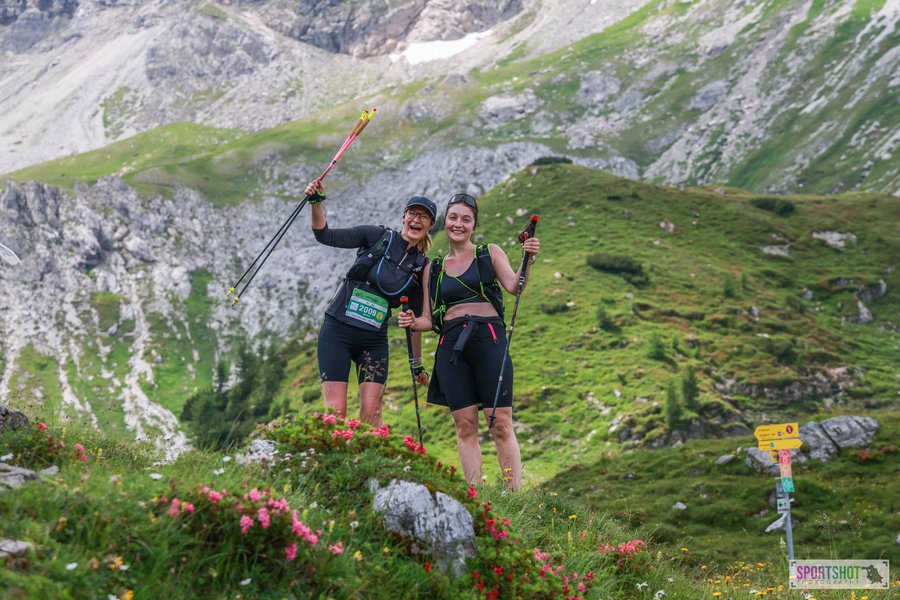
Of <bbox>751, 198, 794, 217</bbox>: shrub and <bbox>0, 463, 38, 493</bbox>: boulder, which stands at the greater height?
<bbox>751, 198, 794, 217</bbox>: shrub

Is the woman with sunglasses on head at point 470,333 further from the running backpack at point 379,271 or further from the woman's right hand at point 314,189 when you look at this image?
the woman's right hand at point 314,189

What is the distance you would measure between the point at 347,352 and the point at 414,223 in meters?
1.96

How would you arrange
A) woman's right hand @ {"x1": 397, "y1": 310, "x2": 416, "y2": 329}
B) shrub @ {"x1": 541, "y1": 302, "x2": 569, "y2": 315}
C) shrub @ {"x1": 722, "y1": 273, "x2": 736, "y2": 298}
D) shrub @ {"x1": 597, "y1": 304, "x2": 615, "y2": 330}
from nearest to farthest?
woman's right hand @ {"x1": 397, "y1": 310, "x2": 416, "y2": 329} → shrub @ {"x1": 597, "y1": 304, "x2": 615, "y2": 330} → shrub @ {"x1": 541, "y1": 302, "x2": 569, "y2": 315} → shrub @ {"x1": 722, "y1": 273, "x2": 736, "y2": 298}

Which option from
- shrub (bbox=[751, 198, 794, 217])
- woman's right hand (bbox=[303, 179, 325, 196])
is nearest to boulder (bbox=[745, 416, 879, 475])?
woman's right hand (bbox=[303, 179, 325, 196])

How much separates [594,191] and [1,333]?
111796 millimetres

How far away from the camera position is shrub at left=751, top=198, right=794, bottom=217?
72188 mm

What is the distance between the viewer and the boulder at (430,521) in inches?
204

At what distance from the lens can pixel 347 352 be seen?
8.61 meters

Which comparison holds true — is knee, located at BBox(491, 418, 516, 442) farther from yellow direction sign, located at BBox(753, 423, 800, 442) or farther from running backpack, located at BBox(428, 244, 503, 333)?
yellow direction sign, located at BBox(753, 423, 800, 442)

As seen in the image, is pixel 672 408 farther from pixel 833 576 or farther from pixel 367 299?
pixel 367 299

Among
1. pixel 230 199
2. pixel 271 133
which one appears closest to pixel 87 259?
pixel 230 199

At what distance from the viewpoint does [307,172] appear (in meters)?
162

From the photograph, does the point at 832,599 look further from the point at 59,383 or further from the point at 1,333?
the point at 1,333

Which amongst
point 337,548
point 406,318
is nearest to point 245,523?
point 337,548
